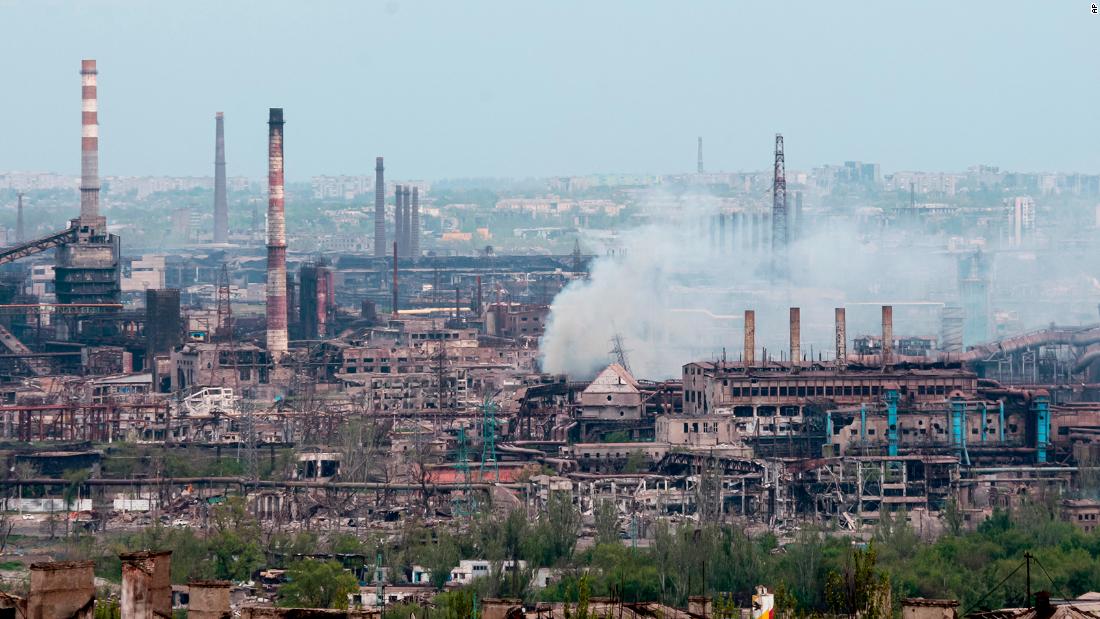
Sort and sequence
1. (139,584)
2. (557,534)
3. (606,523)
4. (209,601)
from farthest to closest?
(606,523), (557,534), (209,601), (139,584)

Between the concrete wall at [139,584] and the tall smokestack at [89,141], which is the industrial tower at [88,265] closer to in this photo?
the tall smokestack at [89,141]

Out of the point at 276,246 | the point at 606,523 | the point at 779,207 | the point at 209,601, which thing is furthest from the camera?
the point at 779,207

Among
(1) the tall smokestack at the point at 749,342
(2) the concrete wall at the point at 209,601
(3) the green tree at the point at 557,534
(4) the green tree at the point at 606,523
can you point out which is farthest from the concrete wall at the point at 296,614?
(1) the tall smokestack at the point at 749,342

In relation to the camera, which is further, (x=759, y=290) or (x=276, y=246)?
(x=759, y=290)

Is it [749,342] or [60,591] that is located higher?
[60,591]

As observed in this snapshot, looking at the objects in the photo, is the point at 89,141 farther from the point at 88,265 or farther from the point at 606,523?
the point at 606,523

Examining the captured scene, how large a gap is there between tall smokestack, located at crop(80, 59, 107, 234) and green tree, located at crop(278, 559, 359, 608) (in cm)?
3626

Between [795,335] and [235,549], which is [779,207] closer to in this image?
[795,335]

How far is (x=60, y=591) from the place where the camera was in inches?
482

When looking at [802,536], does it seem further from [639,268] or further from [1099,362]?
[639,268]

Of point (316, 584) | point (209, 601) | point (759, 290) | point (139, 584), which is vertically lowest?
point (316, 584)

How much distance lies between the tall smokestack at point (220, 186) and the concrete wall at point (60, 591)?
103135mm

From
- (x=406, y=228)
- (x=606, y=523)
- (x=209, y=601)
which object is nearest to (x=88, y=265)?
(x=606, y=523)

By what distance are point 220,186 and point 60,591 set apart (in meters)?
108
